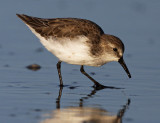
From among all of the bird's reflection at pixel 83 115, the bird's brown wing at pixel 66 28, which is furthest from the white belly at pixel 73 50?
the bird's reflection at pixel 83 115

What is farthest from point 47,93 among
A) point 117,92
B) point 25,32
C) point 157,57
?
point 25,32

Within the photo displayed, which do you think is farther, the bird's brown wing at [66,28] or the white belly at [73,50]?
the bird's brown wing at [66,28]

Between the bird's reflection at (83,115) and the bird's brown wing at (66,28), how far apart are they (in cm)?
207

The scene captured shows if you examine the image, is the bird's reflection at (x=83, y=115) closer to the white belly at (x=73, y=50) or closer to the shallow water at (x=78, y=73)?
the shallow water at (x=78, y=73)

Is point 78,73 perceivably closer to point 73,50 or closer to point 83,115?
point 73,50

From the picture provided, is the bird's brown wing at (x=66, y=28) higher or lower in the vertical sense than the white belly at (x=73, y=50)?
higher


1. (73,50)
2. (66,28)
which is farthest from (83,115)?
(66,28)

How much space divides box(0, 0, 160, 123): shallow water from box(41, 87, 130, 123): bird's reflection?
0.03 m

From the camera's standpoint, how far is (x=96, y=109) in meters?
6.88

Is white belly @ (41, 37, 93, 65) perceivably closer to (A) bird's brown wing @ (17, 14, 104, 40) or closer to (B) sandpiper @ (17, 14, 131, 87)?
(B) sandpiper @ (17, 14, 131, 87)

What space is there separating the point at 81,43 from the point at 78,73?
1245 mm

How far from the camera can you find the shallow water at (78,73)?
6.82 m

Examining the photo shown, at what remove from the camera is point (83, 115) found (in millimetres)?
6586

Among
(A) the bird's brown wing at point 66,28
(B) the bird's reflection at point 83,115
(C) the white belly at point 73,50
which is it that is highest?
(A) the bird's brown wing at point 66,28
